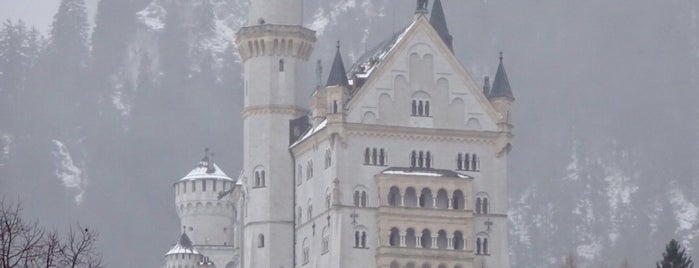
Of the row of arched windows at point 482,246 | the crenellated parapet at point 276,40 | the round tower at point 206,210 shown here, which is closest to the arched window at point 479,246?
the row of arched windows at point 482,246

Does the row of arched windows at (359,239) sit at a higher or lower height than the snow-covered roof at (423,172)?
lower

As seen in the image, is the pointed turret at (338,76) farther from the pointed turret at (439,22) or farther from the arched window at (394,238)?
the arched window at (394,238)

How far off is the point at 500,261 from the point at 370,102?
36.0 feet

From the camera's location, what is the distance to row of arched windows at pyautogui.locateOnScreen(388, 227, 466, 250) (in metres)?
136

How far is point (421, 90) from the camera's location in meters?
139

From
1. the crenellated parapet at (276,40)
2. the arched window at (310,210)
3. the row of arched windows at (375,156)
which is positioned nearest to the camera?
the row of arched windows at (375,156)

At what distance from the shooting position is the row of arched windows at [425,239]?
13562cm

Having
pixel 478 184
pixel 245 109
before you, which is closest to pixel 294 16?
pixel 245 109

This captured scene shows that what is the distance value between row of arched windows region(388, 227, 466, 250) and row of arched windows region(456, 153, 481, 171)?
4203 millimetres

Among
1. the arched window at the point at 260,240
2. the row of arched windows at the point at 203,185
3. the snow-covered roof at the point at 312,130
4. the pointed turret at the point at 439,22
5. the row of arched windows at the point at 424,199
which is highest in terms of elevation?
the pointed turret at the point at 439,22

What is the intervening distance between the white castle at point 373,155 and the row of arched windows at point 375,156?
0.05 meters

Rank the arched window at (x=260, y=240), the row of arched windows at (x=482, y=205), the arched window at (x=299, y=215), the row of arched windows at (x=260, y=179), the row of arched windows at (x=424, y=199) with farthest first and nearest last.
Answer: the row of arched windows at (x=260, y=179) < the arched window at (x=260, y=240) < the arched window at (x=299, y=215) < the row of arched windows at (x=482, y=205) < the row of arched windows at (x=424, y=199)

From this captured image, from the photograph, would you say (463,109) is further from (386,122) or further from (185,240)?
(185,240)

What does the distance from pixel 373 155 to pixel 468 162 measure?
5268 millimetres
